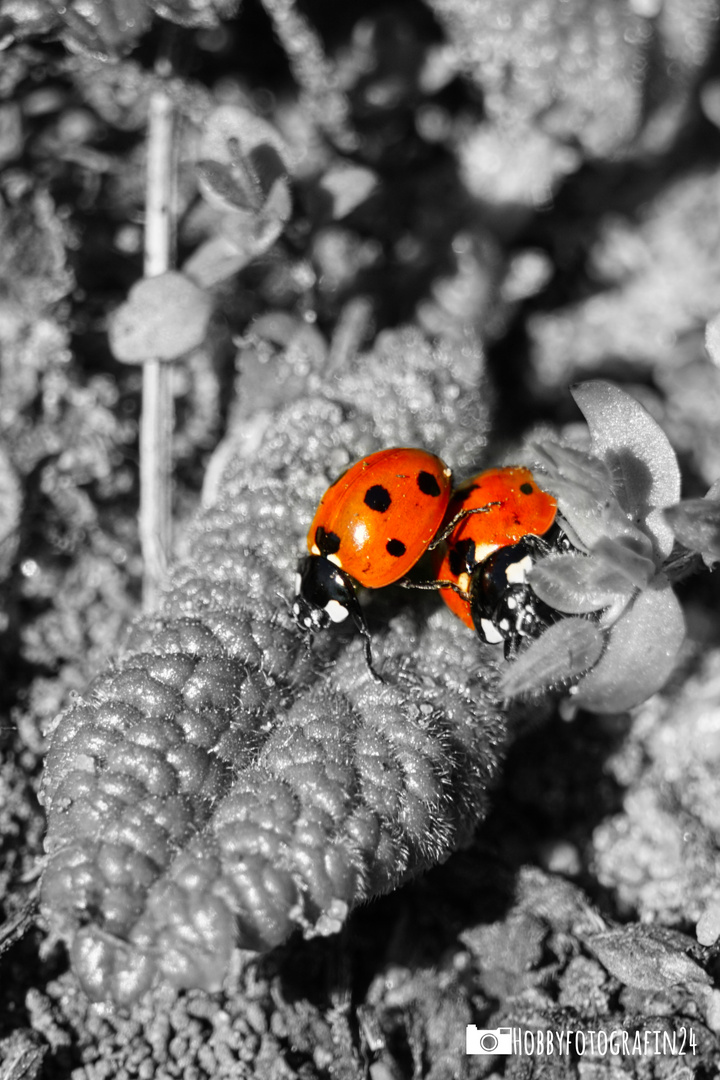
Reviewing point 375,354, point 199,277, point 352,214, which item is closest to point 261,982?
point 375,354

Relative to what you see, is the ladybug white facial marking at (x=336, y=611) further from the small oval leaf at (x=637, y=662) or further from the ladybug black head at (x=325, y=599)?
the small oval leaf at (x=637, y=662)

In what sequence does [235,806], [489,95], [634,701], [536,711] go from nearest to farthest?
[235,806] → [634,701] → [536,711] → [489,95]

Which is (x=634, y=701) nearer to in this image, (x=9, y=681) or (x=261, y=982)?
(x=261, y=982)

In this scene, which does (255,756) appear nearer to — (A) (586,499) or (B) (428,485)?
(B) (428,485)

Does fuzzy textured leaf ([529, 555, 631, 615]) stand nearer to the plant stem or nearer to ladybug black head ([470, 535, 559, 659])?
ladybug black head ([470, 535, 559, 659])

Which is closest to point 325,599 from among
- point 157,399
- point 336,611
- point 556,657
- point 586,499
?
A: point 336,611

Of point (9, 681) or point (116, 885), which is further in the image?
point (9, 681)

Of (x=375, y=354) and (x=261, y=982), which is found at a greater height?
(x=375, y=354)

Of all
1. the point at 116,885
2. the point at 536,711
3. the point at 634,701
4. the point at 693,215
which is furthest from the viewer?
the point at 693,215

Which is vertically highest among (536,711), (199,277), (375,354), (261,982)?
(199,277)
